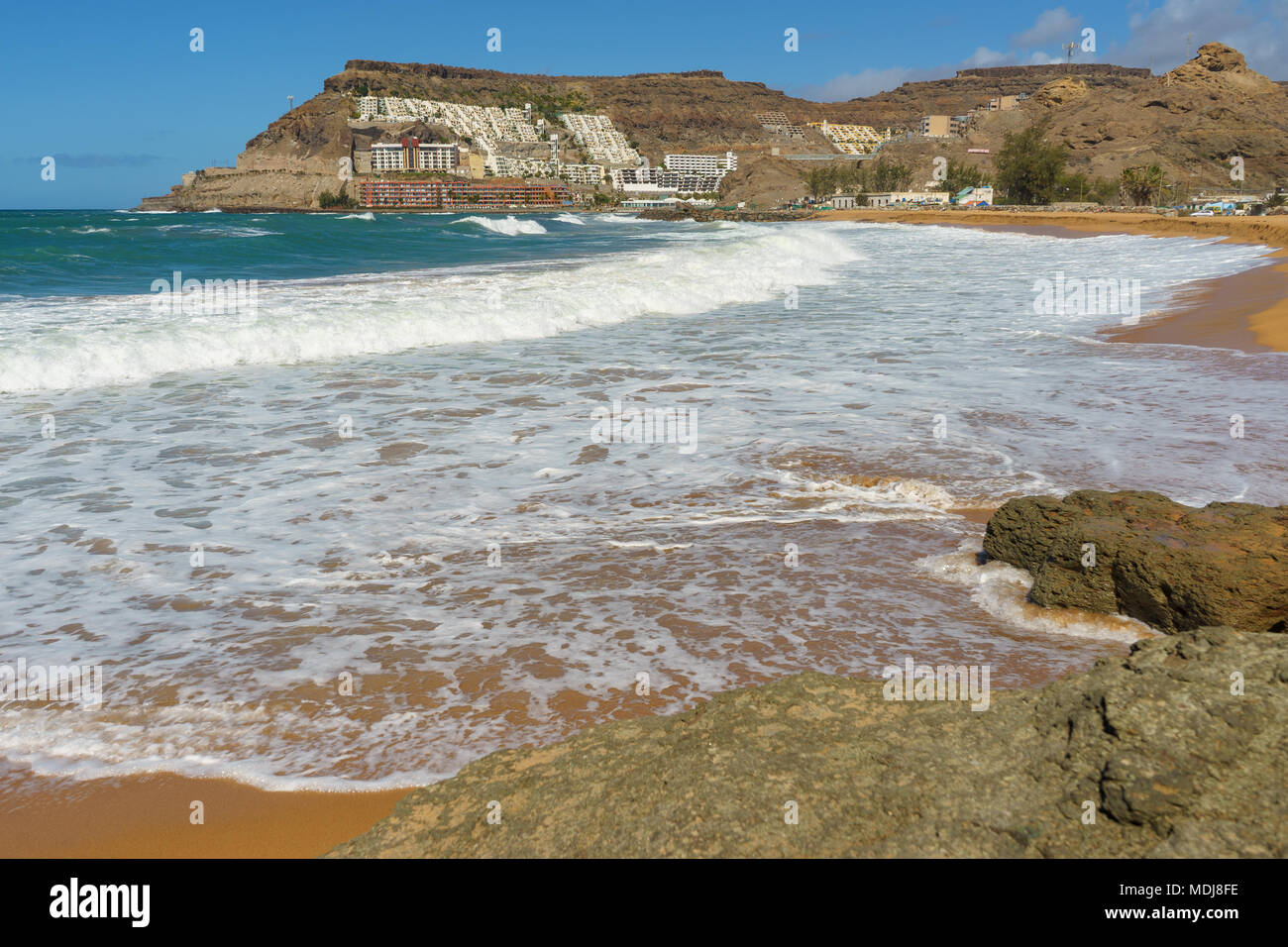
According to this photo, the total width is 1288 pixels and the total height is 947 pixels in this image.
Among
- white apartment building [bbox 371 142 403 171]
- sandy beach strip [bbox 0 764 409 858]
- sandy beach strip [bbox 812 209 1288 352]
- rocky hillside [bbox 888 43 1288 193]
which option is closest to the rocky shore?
sandy beach strip [bbox 0 764 409 858]

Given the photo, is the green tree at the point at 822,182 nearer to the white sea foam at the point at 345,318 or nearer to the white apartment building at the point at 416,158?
the white apartment building at the point at 416,158

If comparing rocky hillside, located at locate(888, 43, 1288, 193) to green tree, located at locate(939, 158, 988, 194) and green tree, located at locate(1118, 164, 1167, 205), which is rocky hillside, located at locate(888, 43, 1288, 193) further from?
green tree, located at locate(939, 158, 988, 194)

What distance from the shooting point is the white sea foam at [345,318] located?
435 inches

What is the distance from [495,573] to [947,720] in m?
2.86

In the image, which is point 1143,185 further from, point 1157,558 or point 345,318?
point 1157,558

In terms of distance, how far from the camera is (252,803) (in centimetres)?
294

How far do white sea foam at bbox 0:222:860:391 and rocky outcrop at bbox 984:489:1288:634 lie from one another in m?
10.5

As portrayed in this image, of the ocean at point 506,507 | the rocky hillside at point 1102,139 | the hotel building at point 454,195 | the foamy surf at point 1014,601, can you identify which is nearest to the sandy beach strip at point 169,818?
the ocean at point 506,507

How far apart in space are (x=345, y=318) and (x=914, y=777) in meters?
13.2

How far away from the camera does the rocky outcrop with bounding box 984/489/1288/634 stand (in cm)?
352
